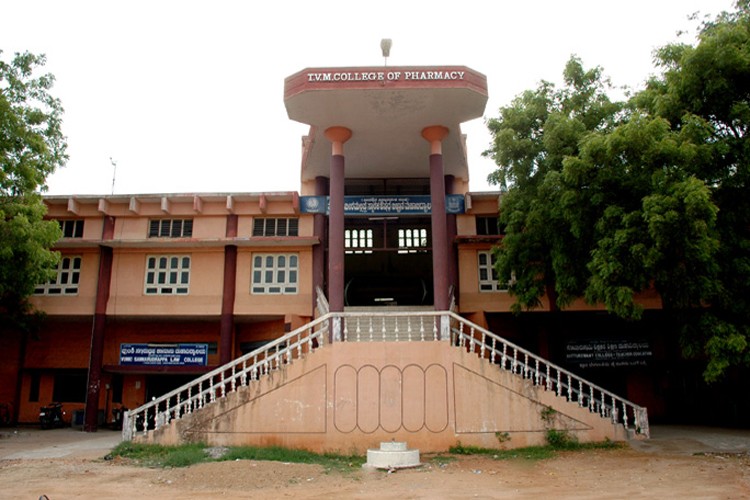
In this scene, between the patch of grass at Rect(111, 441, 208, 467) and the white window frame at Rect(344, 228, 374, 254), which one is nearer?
the patch of grass at Rect(111, 441, 208, 467)

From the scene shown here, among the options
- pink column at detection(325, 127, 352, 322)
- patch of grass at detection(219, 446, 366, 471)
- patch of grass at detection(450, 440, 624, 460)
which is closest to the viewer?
patch of grass at detection(219, 446, 366, 471)

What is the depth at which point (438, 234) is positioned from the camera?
1416 cm

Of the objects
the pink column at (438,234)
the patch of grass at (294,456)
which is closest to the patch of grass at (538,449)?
the patch of grass at (294,456)

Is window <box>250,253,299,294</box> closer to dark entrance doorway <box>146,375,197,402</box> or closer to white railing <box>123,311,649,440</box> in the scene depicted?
white railing <box>123,311,649,440</box>

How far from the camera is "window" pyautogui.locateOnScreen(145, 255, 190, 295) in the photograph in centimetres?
1759

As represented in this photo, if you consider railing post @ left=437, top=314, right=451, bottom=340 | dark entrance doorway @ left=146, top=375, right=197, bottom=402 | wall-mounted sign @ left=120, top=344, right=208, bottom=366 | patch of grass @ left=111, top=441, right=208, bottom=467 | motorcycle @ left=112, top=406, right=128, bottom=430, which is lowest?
patch of grass @ left=111, top=441, right=208, bottom=467

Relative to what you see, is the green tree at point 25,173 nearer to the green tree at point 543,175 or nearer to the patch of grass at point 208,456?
the patch of grass at point 208,456

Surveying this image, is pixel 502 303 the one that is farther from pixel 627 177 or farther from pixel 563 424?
pixel 627 177

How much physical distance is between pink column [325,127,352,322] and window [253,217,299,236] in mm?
3873

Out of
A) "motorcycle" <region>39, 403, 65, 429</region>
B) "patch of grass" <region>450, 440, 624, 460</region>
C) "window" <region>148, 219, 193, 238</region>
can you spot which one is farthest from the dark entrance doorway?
"patch of grass" <region>450, 440, 624, 460</region>

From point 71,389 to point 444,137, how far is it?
15.3 m

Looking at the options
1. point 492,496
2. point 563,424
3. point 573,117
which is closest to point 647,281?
point 563,424

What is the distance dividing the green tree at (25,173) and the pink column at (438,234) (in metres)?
9.90

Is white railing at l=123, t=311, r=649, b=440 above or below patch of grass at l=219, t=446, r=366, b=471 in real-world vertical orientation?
above
